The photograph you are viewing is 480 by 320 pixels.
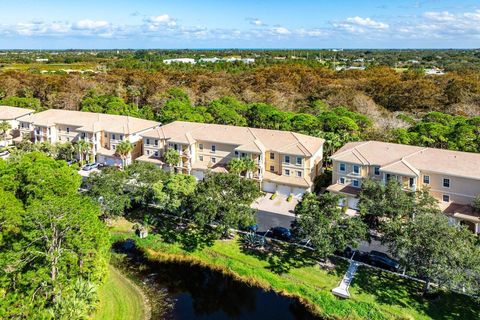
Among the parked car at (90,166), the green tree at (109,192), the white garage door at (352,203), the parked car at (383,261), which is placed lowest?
the parked car at (383,261)

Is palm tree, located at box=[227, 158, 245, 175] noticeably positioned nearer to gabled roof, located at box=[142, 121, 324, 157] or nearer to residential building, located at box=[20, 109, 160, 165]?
gabled roof, located at box=[142, 121, 324, 157]

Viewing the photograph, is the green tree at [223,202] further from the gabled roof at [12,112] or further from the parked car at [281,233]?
the gabled roof at [12,112]

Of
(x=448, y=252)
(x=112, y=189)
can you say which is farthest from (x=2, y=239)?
(x=448, y=252)

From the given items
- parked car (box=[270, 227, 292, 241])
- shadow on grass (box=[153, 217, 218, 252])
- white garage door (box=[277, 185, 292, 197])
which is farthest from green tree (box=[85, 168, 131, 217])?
white garage door (box=[277, 185, 292, 197])

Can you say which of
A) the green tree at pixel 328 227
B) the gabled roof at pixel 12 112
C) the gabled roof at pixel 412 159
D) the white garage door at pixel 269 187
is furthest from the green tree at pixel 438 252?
the gabled roof at pixel 12 112

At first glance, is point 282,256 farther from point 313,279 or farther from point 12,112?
point 12,112

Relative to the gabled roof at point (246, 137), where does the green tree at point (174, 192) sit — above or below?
below
